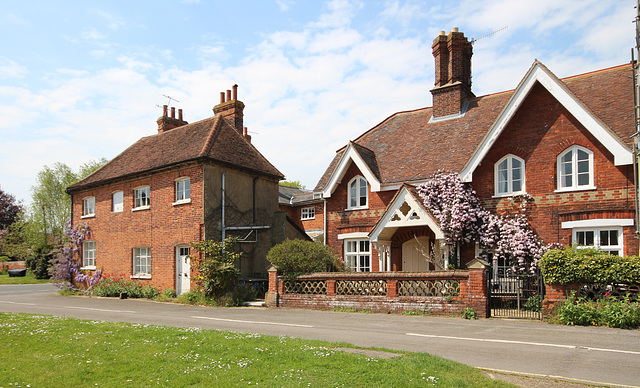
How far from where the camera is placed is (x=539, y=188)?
55.2ft

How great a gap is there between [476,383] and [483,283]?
8.11 metres

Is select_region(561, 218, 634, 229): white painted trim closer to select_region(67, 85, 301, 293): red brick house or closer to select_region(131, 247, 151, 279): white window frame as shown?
select_region(67, 85, 301, 293): red brick house

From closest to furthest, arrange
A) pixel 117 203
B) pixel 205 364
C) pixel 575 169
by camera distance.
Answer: pixel 205 364, pixel 575 169, pixel 117 203

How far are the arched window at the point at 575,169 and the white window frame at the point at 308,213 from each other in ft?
61.6

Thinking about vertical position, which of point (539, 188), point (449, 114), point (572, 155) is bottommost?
point (539, 188)

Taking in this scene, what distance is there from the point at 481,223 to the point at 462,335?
307 inches

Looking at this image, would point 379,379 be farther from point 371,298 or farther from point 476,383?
point 371,298

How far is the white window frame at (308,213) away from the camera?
3328 cm

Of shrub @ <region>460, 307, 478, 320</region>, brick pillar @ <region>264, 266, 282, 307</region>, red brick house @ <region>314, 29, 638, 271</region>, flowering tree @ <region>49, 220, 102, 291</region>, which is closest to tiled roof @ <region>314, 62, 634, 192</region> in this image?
red brick house @ <region>314, 29, 638, 271</region>

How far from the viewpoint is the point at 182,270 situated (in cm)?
2180

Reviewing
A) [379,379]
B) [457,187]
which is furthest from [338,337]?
[457,187]

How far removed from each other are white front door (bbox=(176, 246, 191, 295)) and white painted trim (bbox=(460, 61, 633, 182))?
12407 mm

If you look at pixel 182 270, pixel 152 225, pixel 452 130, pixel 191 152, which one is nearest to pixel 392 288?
pixel 452 130

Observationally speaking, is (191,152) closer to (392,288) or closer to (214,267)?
(214,267)
